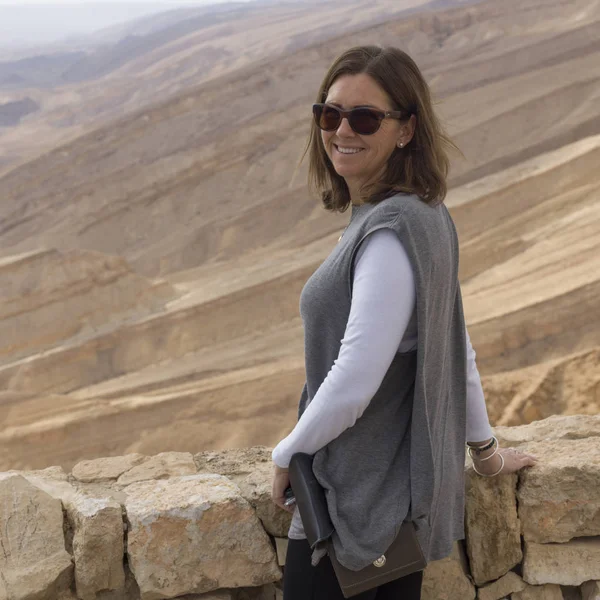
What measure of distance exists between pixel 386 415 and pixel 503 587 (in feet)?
3.35

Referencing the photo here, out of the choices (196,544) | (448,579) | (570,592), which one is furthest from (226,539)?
(570,592)

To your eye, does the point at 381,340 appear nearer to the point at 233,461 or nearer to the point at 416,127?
the point at 416,127

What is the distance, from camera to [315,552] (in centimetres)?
170

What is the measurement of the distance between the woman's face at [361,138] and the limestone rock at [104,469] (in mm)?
1418

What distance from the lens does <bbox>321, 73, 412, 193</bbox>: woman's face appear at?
1.75 metres

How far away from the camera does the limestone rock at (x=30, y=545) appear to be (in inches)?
85.0

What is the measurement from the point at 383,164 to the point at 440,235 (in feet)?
0.88

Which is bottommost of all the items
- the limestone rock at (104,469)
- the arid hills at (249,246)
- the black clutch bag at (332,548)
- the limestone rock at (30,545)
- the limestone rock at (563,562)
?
the arid hills at (249,246)

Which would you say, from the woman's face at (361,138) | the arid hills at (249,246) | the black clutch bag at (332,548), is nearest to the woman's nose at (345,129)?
the woman's face at (361,138)

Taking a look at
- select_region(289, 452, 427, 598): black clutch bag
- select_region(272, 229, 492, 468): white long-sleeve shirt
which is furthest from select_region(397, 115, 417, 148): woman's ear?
select_region(289, 452, 427, 598): black clutch bag

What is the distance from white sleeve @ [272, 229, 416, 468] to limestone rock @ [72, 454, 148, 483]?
Answer: 4.26 ft

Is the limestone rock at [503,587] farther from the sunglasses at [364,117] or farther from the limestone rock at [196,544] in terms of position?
the sunglasses at [364,117]

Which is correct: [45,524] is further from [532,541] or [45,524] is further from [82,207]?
[82,207]

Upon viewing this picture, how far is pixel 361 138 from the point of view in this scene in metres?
1.77
